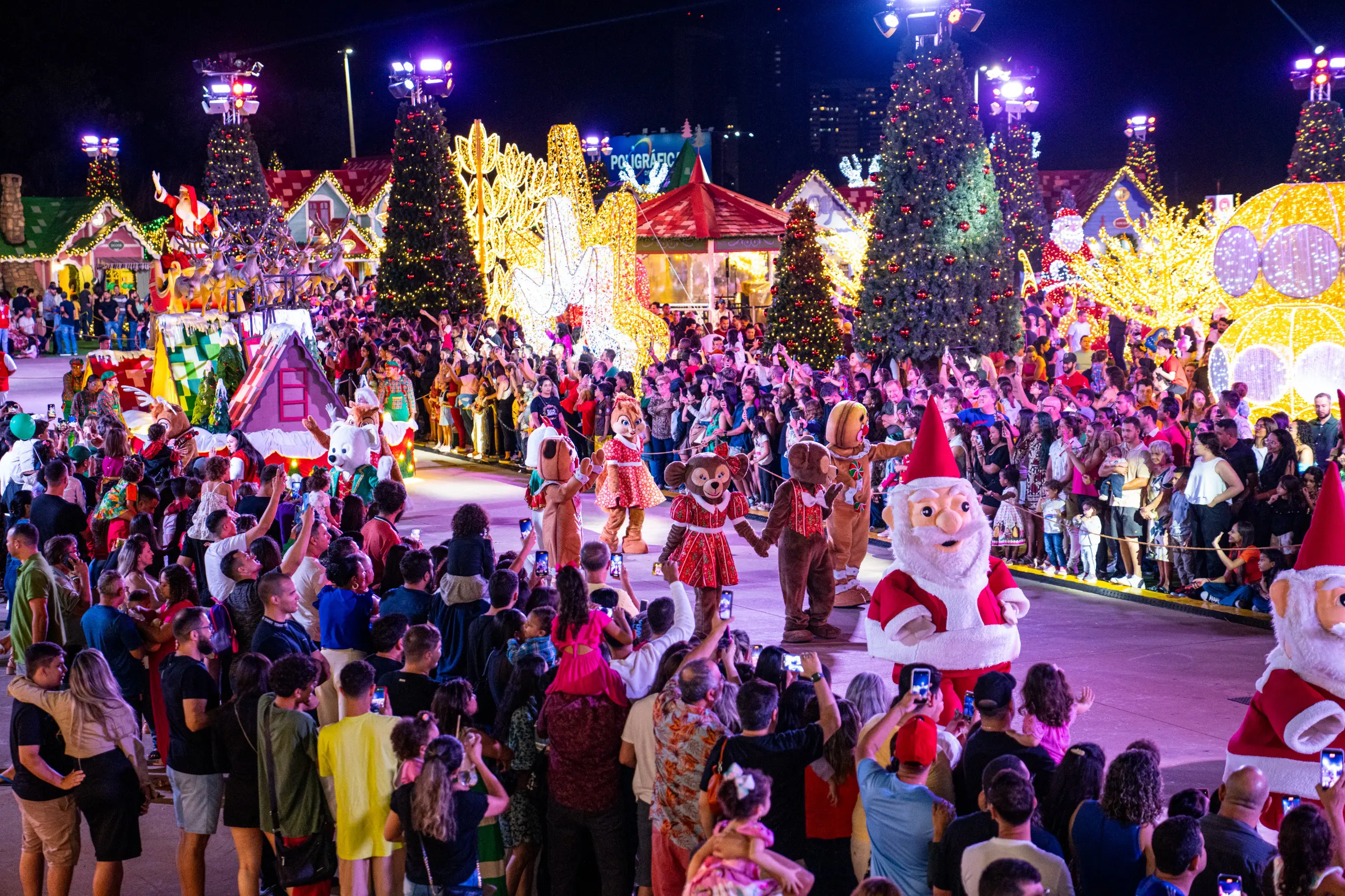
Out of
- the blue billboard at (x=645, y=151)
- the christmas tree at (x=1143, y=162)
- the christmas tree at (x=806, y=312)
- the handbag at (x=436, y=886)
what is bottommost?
the handbag at (x=436, y=886)

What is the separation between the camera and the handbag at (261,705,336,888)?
5.75 m

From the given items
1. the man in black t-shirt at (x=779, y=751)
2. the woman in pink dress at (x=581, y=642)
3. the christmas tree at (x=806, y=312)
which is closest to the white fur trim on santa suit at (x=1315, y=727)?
the man in black t-shirt at (x=779, y=751)

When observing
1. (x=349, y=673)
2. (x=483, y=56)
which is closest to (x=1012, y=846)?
(x=349, y=673)

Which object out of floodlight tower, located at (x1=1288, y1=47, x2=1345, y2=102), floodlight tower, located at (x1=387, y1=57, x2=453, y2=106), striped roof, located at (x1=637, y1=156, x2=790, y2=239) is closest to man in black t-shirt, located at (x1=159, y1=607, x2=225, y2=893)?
floodlight tower, located at (x1=387, y1=57, x2=453, y2=106)

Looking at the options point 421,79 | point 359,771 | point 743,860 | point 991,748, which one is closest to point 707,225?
point 421,79

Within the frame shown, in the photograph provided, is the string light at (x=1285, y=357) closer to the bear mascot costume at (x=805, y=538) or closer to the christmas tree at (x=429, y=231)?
the bear mascot costume at (x=805, y=538)

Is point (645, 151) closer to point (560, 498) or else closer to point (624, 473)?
point (624, 473)

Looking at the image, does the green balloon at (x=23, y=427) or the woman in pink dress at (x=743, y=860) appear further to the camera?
the green balloon at (x=23, y=427)

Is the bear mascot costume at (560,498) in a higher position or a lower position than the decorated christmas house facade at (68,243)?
lower

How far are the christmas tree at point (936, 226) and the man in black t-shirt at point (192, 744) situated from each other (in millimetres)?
12612

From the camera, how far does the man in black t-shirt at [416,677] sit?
19.5 ft

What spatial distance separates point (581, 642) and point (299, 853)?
4.94 ft

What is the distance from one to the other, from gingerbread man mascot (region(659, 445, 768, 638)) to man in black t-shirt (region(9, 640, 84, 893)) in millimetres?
4283

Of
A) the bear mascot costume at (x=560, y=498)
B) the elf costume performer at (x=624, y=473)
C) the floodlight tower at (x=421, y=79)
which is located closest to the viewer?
the bear mascot costume at (x=560, y=498)
